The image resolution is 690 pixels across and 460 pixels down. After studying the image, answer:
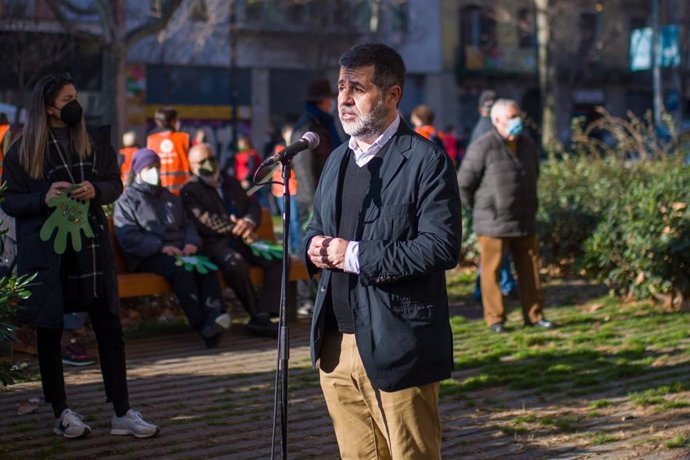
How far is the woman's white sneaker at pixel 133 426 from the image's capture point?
20.8 ft

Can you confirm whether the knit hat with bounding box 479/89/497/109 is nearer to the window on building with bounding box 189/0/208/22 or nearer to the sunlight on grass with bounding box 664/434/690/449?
the sunlight on grass with bounding box 664/434/690/449

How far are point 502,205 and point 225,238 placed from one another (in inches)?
94.0

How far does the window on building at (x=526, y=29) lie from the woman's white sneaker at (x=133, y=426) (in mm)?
38769

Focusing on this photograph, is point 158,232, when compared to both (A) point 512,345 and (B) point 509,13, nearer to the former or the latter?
(A) point 512,345

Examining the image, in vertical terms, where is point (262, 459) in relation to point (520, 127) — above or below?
below

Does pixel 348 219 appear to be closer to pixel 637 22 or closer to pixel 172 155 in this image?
pixel 172 155

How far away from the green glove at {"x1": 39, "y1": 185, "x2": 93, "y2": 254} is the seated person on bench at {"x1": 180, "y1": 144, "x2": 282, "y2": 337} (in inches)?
141

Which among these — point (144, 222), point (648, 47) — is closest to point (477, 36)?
point (648, 47)

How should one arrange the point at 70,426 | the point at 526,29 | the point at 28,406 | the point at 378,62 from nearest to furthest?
the point at 378,62, the point at 70,426, the point at 28,406, the point at 526,29

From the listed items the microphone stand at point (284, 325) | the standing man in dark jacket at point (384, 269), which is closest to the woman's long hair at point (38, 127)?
the microphone stand at point (284, 325)

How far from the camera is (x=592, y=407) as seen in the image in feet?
23.3

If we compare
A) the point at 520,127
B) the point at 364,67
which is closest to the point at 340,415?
the point at 364,67

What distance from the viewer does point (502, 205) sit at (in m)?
9.63

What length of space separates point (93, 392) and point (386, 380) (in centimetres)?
394
